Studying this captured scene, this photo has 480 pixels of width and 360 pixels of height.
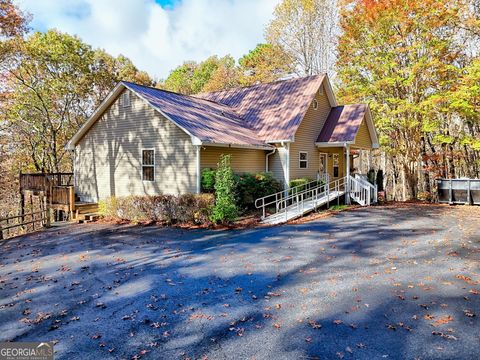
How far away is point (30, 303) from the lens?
631cm

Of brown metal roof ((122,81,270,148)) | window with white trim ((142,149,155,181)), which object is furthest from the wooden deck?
brown metal roof ((122,81,270,148))

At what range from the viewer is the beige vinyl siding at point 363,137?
20.3 m

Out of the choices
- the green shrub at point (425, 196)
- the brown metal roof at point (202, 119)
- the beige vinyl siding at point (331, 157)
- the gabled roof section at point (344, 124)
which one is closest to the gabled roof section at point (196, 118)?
the brown metal roof at point (202, 119)

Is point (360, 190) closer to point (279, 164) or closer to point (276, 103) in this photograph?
point (279, 164)

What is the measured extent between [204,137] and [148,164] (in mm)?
3775

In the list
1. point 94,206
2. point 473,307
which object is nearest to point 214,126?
point 94,206

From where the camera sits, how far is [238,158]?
53.6 feet

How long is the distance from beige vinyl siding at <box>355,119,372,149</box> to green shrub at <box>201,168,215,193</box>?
10016mm

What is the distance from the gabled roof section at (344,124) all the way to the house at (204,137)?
6 centimetres

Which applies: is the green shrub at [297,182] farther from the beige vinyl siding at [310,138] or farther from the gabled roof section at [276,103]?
the gabled roof section at [276,103]

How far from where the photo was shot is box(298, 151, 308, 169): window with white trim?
1869 cm

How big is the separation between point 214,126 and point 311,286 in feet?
36.7

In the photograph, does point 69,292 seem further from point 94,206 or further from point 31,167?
point 31,167

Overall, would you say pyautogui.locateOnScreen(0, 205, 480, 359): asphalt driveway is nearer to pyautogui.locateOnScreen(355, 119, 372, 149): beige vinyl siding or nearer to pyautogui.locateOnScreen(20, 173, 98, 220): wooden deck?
pyautogui.locateOnScreen(20, 173, 98, 220): wooden deck
